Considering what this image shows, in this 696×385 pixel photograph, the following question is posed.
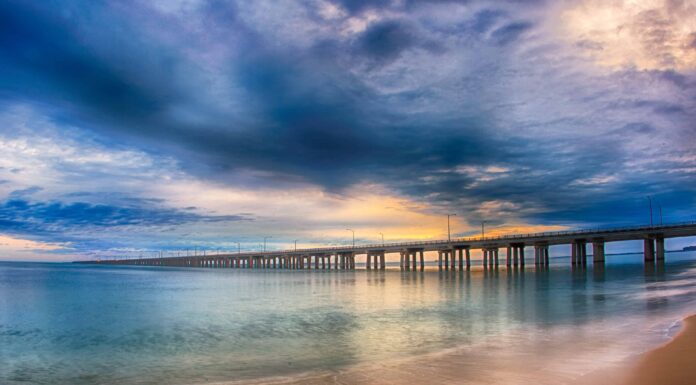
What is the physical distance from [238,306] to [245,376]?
2626 centimetres

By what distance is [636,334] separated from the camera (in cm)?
1825

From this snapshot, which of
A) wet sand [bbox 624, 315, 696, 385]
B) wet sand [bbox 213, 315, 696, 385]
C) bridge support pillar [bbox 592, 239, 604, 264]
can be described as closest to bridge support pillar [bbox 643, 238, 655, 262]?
bridge support pillar [bbox 592, 239, 604, 264]

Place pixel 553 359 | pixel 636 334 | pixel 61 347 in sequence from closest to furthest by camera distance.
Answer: pixel 553 359 < pixel 636 334 < pixel 61 347

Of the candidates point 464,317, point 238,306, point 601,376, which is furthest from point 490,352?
point 238,306

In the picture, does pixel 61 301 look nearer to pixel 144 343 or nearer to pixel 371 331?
pixel 144 343

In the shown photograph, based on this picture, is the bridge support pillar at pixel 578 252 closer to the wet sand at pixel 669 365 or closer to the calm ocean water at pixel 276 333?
the calm ocean water at pixel 276 333

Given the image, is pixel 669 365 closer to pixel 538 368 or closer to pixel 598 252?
pixel 538 368

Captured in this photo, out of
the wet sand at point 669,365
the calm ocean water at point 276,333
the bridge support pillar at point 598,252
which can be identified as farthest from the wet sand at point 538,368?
the bridge support pillar at point 598,252

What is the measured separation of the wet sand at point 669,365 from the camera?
10.3 m

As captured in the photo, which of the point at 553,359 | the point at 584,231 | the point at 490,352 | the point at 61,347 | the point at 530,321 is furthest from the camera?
the point at 584,231

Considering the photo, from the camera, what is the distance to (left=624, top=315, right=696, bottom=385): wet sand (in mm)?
10328

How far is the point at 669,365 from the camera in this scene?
11750mm

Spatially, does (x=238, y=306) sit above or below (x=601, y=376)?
below

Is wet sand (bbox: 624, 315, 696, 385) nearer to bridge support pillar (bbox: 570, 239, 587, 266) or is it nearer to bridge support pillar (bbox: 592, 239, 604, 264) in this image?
bridge support pillar (bbox: 570, 239, 587, 266)
